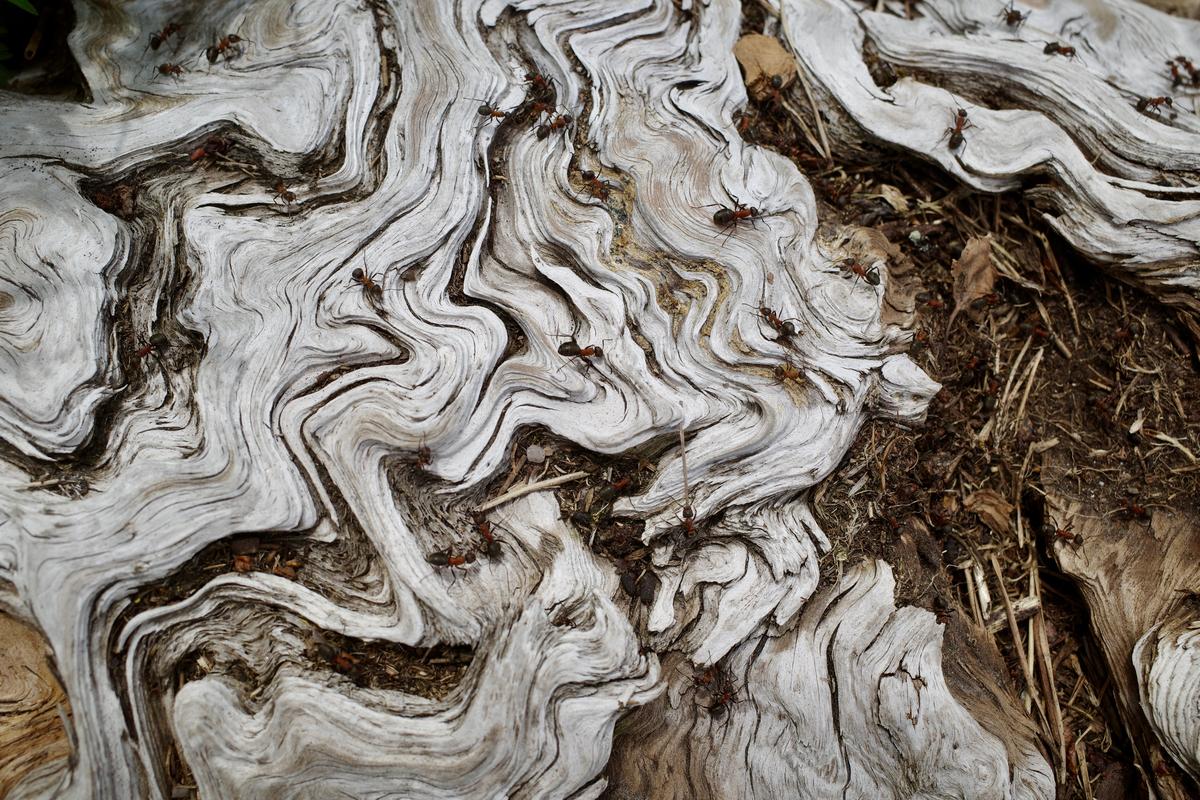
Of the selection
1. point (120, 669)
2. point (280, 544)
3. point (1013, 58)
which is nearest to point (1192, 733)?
point (1013, 58)

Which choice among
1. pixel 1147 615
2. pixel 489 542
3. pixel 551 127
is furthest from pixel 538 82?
pixel 1147 615

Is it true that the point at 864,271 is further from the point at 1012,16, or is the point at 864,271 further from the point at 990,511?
the point at 1012,16

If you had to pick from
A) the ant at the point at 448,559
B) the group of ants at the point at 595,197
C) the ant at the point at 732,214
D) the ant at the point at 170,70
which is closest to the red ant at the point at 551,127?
the group of ants at the point at 595,197

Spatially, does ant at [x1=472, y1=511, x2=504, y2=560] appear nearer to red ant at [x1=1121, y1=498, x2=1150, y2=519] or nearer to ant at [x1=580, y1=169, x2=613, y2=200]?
ant at [x1=580, y1=169, x2=613, y2=200]

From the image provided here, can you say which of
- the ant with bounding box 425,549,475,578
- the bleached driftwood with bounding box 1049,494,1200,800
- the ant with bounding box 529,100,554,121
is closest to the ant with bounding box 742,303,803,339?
the ant with bounding box 529,100,554,121

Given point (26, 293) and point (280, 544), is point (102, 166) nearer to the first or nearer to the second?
point (26, 293)

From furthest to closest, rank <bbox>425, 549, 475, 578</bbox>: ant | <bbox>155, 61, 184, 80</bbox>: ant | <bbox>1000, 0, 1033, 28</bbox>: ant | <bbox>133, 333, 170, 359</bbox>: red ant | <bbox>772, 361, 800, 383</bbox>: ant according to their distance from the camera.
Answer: <bbox>1000, 0, 1033, 28</bbox>: ant, <bbox>155, 61, 184, 80</bbox>: ant, <bbox>772, 361, 800, 383</bbox>: ant, <bbox>133, 333, 170, 359</bbox>: red ant, <bbox>425, 549, 475, 578</bbox>: ant
